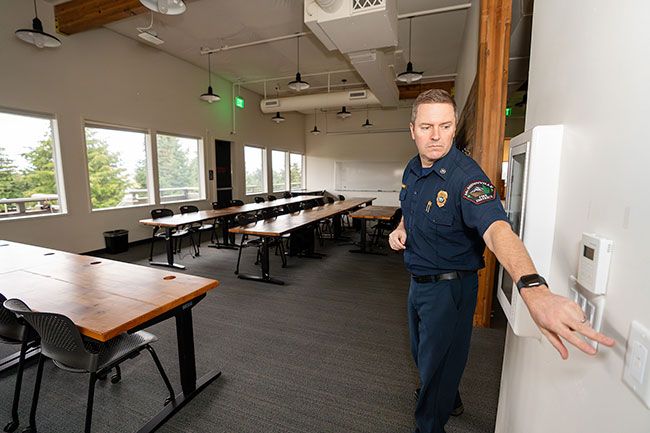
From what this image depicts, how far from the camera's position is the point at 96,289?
5.96ft

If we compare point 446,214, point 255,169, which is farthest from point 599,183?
point 255,169

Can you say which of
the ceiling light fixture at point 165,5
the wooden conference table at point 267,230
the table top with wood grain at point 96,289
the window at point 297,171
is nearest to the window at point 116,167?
the wooden conference table at point 267,230

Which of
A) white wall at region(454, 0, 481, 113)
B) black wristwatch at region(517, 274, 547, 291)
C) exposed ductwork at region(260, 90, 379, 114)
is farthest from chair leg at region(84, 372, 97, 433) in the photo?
exposed ductwork at region(260, 90, 379, 114)

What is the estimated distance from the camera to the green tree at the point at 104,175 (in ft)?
17.8

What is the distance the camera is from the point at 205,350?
2.57 meters

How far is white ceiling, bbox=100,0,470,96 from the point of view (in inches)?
185

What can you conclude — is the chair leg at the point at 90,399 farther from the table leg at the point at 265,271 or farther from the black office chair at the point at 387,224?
the black office chair at the point at 387,224

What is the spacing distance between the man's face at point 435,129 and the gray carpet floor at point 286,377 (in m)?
1.57

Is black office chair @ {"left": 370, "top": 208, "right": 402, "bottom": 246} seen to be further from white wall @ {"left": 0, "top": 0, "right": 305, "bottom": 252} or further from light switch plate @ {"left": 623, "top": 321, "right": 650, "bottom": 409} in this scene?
light switch plate @ {"left": 623, "top": 321, "right": 650, "bottom": 409}

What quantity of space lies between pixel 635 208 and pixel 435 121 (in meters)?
0.77

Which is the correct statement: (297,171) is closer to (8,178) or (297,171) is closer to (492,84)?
(8,178)

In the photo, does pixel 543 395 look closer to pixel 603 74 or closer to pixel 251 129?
pixel 603 74

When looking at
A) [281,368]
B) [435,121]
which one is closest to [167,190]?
[281,368]

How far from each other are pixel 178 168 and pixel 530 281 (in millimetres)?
7531
